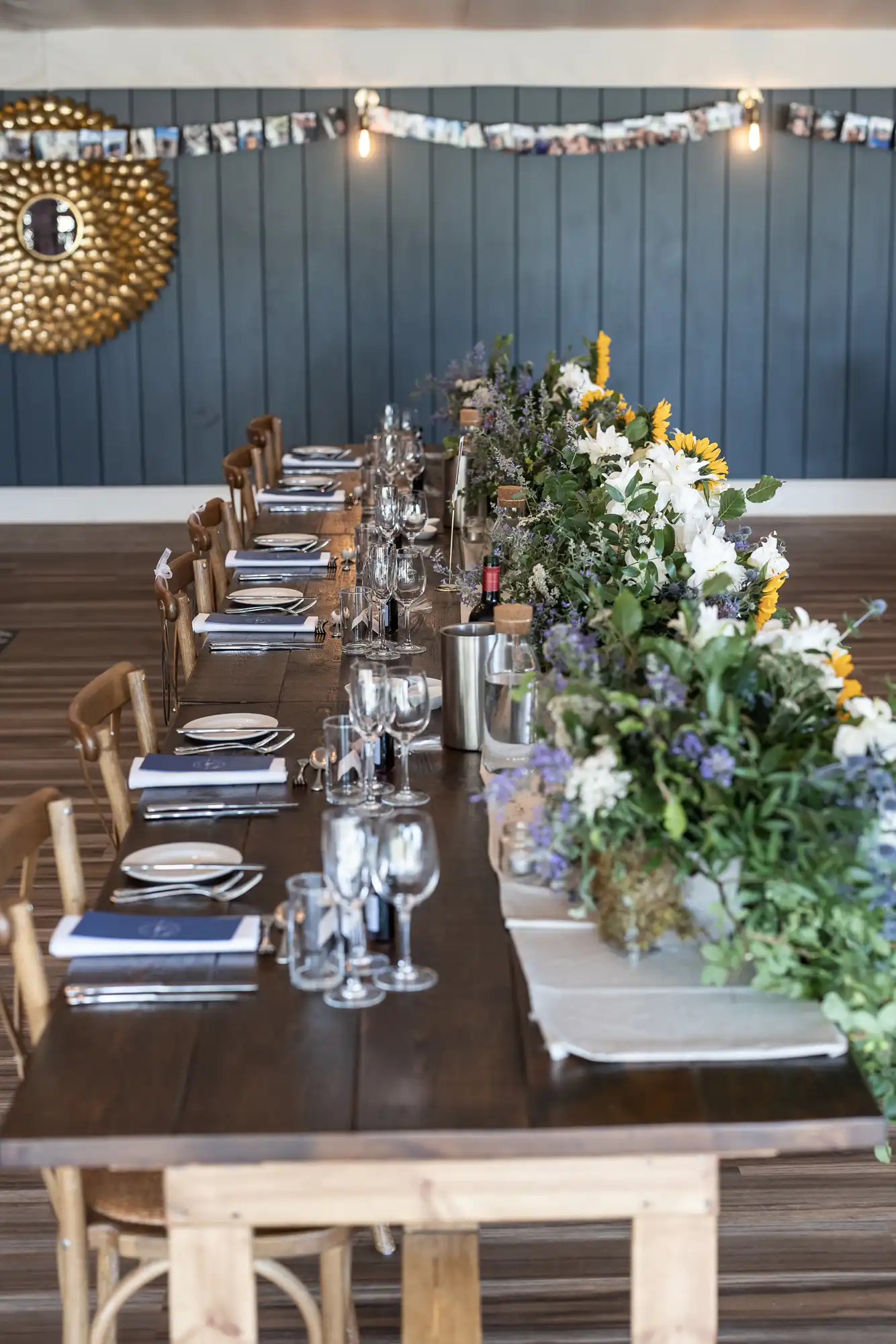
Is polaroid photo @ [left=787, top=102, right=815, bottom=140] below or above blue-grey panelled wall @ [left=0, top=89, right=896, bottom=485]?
above

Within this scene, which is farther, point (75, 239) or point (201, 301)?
point (201, 301)

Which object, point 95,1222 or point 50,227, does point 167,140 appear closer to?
point 50,227

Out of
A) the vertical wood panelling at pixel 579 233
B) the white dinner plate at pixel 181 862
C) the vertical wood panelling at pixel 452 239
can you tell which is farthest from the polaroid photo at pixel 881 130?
the white dinner plate at pixel 181 862

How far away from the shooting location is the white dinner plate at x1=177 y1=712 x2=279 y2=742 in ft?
8.96

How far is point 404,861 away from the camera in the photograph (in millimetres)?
1723

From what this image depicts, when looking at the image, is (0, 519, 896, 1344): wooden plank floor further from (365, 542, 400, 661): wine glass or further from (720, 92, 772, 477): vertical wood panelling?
(720, 92, 772, 477): vertical wood panelling

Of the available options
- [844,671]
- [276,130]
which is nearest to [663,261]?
[276,130]

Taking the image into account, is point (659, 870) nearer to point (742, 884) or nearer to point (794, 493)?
point (742, 884)

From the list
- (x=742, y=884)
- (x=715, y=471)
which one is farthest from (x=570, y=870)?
(x=715, y=471)

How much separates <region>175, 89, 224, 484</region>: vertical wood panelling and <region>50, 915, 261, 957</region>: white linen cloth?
856cm

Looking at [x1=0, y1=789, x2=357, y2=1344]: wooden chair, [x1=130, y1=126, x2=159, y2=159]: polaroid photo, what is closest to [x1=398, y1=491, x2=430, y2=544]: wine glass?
[x1=0, y1=789, x2=357, y2=1344]: wooden chair

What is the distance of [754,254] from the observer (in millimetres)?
10031

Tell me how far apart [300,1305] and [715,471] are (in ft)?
5.99

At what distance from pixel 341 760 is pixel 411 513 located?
2.21 m
